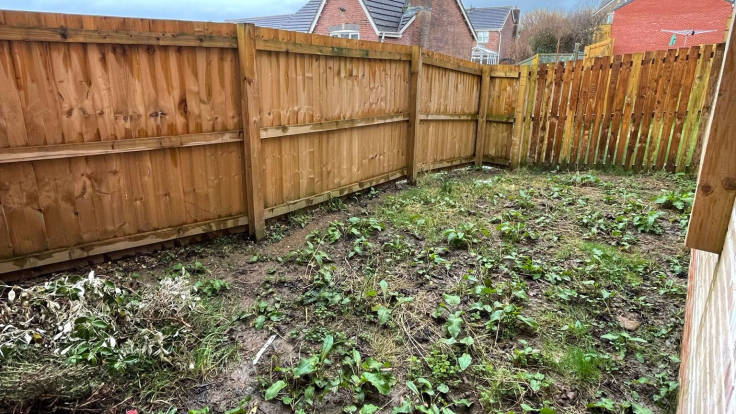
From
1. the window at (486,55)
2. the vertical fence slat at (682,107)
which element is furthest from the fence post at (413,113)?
the window at (486,55)

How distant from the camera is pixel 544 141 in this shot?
7668mm

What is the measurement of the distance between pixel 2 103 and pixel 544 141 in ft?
24.0

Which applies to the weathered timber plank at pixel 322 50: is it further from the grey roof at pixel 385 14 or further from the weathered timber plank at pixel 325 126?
the grey roof at pixel 385 14

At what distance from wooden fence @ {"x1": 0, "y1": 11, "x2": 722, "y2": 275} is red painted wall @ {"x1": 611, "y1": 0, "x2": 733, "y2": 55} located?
2403 cm

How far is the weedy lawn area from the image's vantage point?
7.02 feet

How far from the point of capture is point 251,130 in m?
3.89

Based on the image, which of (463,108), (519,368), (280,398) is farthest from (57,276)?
(463,108)

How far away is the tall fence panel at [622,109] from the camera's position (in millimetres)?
6199

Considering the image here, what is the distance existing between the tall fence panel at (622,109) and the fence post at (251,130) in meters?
5.30

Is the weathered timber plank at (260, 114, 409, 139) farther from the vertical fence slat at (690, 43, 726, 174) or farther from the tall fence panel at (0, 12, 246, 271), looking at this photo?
the vertical fence slat at (690, 43, 726, 174)

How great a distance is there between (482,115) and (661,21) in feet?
81.0

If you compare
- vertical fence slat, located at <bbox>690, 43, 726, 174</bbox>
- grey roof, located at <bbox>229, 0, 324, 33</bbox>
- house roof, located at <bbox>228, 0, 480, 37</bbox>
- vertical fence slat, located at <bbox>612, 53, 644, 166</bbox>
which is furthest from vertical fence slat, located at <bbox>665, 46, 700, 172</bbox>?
grey roof, located at <bbox>229, 0, 324, 33</bbox>

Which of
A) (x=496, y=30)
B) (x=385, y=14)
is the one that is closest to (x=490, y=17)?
(x=496, y=30)

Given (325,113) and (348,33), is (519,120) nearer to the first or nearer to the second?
(325,113)
